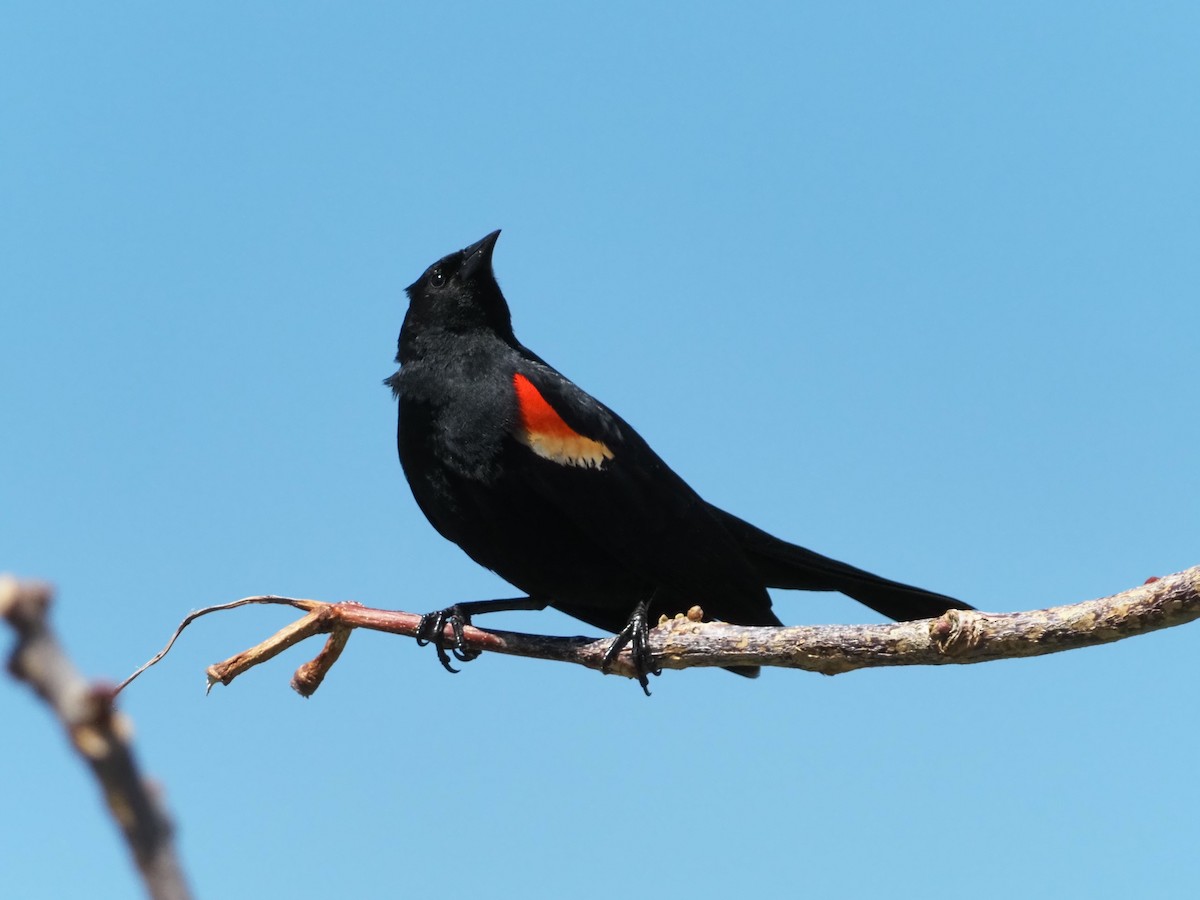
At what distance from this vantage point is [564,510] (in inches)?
245

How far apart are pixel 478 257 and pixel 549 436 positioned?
1.63 metres

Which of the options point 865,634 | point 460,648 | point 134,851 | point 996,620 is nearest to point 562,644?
point 460,648

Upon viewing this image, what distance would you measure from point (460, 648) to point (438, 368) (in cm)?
168

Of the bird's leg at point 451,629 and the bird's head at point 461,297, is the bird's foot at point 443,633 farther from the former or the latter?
the bird's head at point 461,297

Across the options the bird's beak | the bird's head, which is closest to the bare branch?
the bird's head

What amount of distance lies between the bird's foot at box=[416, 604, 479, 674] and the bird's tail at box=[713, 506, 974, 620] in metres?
1.86

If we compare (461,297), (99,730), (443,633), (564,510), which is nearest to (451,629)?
(443,633)

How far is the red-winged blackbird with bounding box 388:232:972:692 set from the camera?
6.20 metres

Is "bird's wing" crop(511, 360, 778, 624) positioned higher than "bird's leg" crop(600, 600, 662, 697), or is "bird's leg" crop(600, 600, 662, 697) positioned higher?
"bird's wing" crop(511, 360, 778, 624)

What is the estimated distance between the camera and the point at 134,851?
733mm

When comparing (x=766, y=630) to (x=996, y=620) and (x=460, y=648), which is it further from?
(x=460, y=648)

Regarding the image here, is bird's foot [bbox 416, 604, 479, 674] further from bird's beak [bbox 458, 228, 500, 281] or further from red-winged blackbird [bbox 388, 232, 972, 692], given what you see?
bird's beak [bbox 458, 228, 500, 281]

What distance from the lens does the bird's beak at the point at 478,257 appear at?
7258 mm

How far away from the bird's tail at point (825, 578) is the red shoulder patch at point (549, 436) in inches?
43.9
